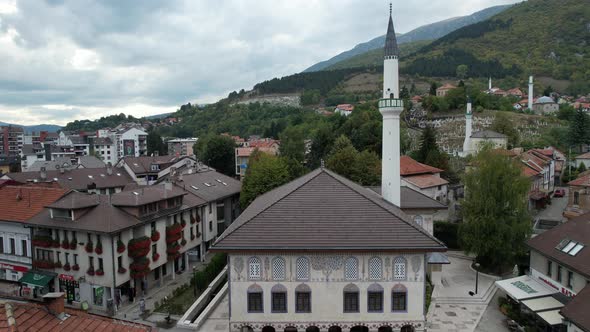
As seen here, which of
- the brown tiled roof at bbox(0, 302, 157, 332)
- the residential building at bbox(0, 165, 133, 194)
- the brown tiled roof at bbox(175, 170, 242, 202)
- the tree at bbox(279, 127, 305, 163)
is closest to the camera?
the brown tiled roof at bbox(0, 302, 157, 332)

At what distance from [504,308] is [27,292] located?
29.9 m

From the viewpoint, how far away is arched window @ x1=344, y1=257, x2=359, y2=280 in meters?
17.6

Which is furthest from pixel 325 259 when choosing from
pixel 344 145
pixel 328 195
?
pixel 344 145

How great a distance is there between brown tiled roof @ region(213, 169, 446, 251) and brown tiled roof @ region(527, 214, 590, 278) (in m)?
8.46

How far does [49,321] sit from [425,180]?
3936 centimetres

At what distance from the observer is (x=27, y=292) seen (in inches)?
1016

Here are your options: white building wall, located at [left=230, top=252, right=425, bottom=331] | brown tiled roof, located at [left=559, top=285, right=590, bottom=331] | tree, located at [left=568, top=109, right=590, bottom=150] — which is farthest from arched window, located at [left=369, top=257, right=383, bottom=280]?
tree, located at [left=568, top=109, right=590, bottom=150]

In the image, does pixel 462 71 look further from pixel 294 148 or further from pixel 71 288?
pixel 71 288

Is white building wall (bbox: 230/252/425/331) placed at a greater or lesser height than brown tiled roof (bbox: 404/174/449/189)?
lesser

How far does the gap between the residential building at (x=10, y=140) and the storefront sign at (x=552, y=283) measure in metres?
139

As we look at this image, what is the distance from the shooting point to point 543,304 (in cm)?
2016

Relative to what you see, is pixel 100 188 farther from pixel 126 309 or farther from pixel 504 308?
pixel 504 308

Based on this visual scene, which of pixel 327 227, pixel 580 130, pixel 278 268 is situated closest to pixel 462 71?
pixel 580 130

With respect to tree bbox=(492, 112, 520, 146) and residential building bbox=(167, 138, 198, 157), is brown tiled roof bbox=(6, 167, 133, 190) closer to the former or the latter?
tree bbox=(492, 112, 520, 146)
